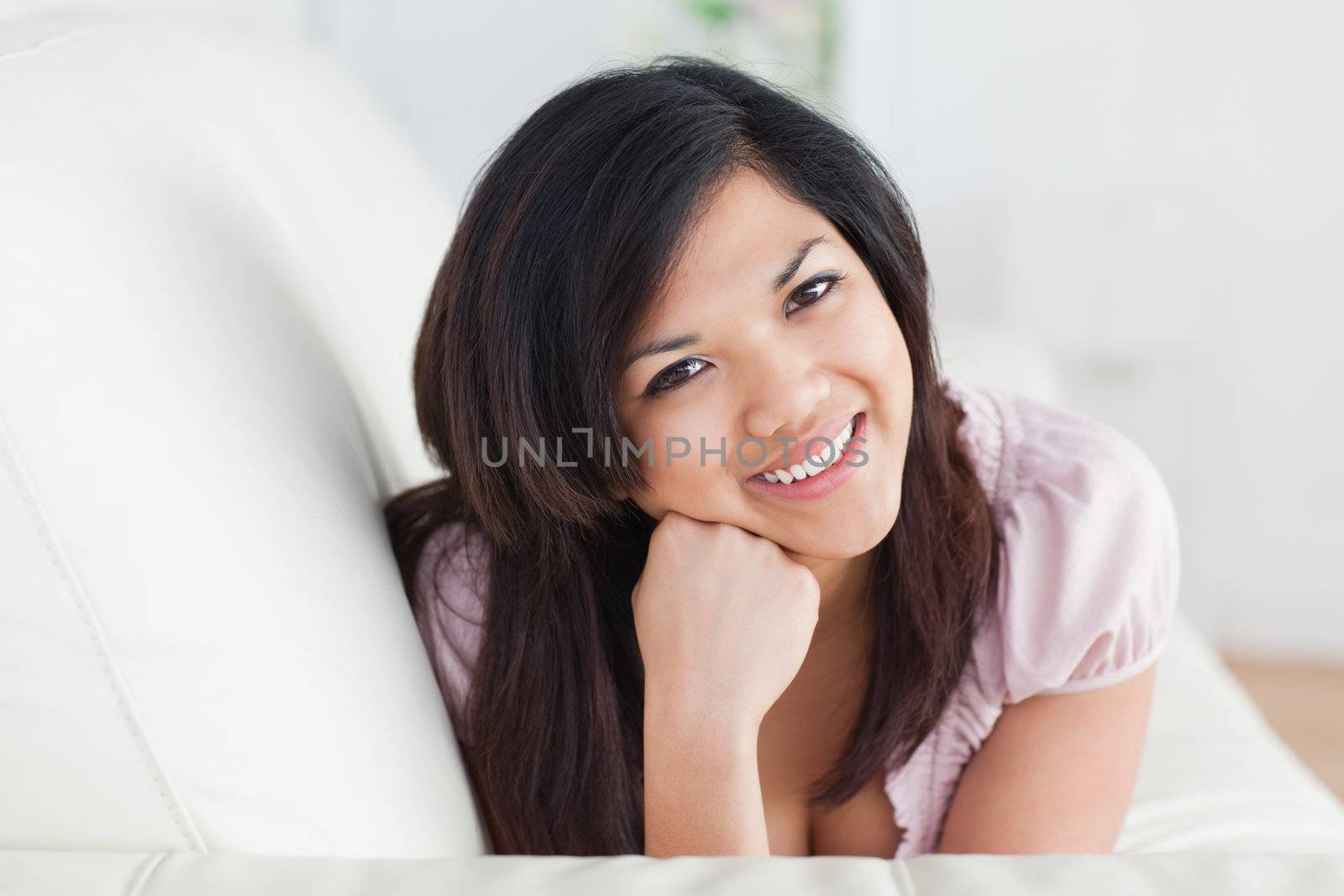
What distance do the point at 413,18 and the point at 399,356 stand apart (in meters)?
1.93

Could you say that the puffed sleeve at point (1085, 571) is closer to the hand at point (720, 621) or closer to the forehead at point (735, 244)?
the hand at point (720, 621)

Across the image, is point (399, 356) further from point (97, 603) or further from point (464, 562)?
point (97, 603)

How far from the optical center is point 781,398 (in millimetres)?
886

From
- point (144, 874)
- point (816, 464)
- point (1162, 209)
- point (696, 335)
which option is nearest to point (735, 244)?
point (696, 335)

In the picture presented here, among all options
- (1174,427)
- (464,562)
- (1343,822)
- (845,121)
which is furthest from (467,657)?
(1174,427)

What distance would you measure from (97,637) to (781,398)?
0.47 metres

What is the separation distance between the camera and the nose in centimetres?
89

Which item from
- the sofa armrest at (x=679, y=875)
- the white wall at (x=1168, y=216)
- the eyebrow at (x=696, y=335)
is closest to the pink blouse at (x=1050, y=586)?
the eyebrow at (x=696, y=335)

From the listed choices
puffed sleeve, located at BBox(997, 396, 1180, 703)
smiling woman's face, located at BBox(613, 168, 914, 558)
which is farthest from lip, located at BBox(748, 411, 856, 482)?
puffed sleeve, located at BBox(997, 396, 1180, 703)

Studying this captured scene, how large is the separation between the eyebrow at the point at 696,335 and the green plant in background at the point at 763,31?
6.21 feet

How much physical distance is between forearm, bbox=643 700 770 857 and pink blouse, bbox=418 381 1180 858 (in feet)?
0.65

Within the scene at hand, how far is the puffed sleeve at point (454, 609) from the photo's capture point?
1.07m

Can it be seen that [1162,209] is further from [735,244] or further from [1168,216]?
[735,244]

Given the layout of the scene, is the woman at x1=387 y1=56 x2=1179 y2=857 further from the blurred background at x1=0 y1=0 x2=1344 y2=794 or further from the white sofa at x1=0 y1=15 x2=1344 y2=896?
the blurred background at x1=0 y1=0 x2=1344 y2=794
